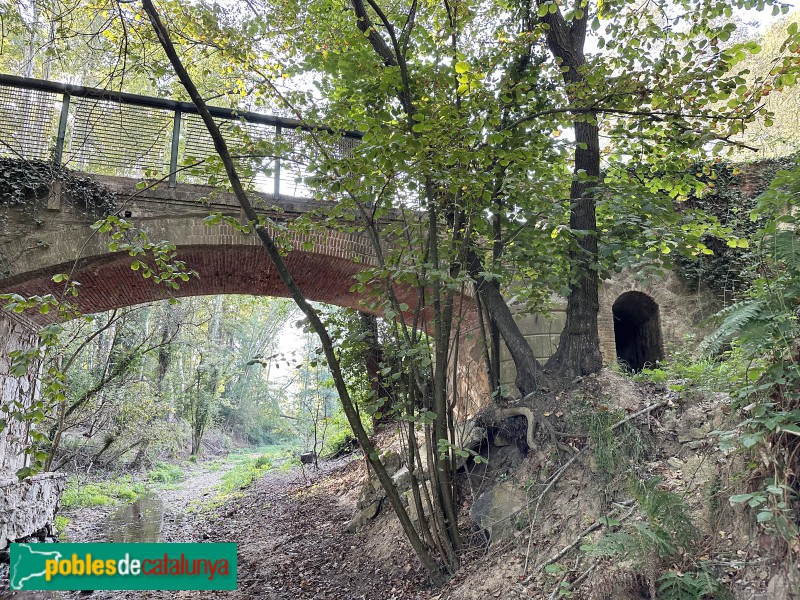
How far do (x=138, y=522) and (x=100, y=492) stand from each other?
3.30 metres

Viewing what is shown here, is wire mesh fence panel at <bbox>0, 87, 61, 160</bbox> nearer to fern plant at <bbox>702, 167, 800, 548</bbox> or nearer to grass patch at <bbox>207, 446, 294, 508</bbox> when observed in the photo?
fern plant at <bbox>702, 167, 800, 548</bbox>

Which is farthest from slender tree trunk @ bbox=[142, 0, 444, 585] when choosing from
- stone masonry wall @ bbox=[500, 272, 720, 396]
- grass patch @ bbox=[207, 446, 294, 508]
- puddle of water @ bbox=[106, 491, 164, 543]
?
grass patch @ bbox=[207, 446, 294, 508]

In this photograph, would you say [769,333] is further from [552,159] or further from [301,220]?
[301,220]

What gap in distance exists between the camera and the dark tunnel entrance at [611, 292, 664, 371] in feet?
28.7

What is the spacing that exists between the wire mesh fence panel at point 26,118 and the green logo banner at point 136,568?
464 centimetres

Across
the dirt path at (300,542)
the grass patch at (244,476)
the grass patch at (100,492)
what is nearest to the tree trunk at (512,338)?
the dirt path at (300,542)

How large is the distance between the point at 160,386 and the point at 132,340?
2.95m

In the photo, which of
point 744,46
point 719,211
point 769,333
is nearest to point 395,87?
point 744,46

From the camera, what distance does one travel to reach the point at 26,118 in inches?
257

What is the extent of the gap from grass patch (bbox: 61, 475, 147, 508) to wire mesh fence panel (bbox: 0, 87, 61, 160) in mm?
7565

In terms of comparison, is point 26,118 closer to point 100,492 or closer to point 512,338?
point 512,338

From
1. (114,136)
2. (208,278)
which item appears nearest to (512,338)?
(208,278)

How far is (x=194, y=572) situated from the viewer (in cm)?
497

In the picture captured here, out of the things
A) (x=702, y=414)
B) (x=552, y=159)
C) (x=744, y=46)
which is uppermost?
(x=744, y=46)
